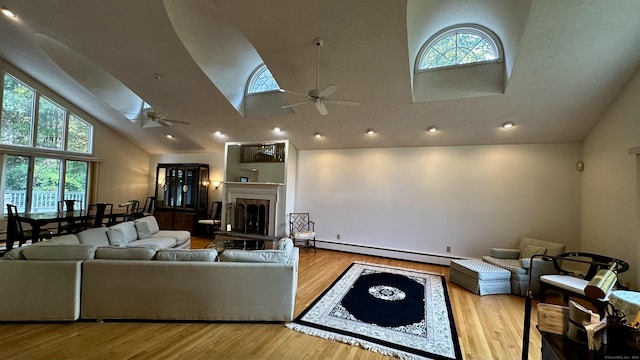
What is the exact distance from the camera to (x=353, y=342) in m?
2.56

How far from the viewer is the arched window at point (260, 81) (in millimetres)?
5688

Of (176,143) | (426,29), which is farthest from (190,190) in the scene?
(426,29)

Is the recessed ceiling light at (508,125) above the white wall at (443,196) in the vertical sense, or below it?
above

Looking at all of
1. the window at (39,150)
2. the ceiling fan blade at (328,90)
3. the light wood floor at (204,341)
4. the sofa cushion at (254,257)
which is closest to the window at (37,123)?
the window at (39,150)

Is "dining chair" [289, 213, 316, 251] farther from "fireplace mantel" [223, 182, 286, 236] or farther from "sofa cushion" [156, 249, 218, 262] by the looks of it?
"sofa cushion" [156, 249, 218, 262]

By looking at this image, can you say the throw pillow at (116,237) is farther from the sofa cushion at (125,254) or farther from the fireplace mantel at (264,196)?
the fireplace mantel at (264,196)

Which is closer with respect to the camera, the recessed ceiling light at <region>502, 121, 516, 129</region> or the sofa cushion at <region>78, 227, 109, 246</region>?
the sofa cushion at <region>78, 227, 109, 246</region>

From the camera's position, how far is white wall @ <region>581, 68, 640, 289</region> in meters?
3.22

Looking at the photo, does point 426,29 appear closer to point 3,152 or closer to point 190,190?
point 190,190

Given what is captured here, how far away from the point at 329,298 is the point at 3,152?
795cm

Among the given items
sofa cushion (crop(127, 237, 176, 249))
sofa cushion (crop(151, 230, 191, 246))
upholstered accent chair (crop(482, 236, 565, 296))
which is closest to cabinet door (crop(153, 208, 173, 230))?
sofa cushion (crop(151, 230, 191, 246))

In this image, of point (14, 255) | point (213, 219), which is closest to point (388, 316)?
point (14, 255)

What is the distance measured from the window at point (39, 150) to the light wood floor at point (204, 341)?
218 inches

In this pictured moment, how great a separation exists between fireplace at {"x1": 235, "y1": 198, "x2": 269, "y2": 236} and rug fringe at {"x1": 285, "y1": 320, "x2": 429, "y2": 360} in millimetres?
4042
